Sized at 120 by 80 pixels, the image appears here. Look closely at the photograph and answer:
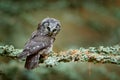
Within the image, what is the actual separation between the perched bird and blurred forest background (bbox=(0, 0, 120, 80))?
5.24 feet

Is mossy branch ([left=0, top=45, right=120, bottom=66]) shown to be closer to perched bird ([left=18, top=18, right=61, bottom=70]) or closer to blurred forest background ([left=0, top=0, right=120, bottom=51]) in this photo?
perched bird ([left=18, top=18, right=61, bottom=70])

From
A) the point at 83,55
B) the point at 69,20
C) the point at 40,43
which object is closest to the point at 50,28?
the point at 40,43

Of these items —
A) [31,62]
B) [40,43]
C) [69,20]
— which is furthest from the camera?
[69,20]

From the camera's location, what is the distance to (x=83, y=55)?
452cm

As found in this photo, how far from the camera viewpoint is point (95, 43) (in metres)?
8.71

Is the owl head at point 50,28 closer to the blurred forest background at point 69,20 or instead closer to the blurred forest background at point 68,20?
the blurred forest background at point 69,20

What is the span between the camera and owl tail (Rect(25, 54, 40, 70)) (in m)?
4.47

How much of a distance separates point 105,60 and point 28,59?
22.1 inches

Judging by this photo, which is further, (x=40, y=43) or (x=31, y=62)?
(x=40, y=43)

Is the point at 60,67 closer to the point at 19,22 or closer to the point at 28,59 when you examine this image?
the point at 28,59

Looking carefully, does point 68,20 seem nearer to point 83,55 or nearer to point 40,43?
point 40,43

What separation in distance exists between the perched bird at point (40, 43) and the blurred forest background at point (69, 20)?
1.60 metres

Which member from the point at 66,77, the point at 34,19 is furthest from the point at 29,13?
the point at 66,77

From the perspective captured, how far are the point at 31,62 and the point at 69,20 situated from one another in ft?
14.4
